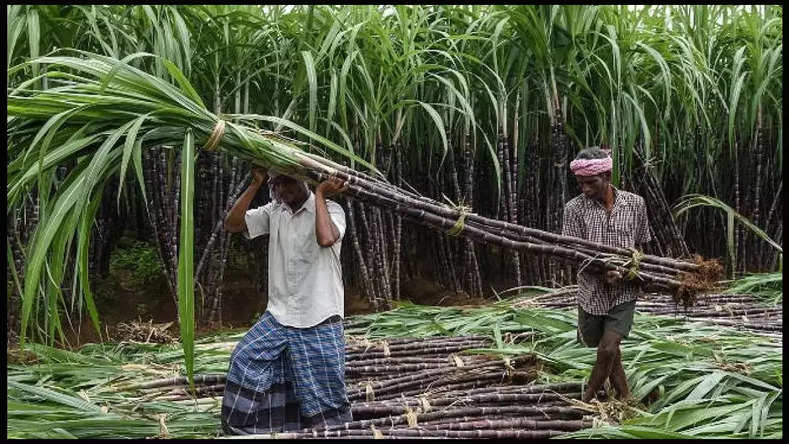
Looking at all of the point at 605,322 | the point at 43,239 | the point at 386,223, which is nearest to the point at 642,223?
the point at 605,322

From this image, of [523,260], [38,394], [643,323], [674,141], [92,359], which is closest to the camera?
[38,394]

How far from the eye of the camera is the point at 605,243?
277 centimetres

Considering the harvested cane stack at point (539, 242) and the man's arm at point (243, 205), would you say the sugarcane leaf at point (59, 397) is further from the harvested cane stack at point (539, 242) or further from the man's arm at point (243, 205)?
the harvested cane stack at point (539, 242)

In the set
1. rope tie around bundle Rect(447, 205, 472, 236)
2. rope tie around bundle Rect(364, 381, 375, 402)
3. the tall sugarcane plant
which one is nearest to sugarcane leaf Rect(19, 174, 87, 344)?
the tall sugarcane plant

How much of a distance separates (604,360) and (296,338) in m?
0.97

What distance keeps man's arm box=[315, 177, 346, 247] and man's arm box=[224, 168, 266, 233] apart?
0.61 ft

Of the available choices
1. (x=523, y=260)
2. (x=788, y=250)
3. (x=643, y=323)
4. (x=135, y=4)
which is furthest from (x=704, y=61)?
(x=135, y=4)

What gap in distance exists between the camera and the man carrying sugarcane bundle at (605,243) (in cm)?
269

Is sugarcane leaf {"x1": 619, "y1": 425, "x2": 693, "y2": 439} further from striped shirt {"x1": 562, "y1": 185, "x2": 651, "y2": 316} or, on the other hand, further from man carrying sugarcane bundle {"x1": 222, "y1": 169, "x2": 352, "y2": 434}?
man carrying sugarcane bundle {"x1": 222, "y1": 169, "x2": 352, "y2": 434}

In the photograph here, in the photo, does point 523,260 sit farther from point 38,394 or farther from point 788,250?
point 38,394

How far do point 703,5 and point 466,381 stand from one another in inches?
136

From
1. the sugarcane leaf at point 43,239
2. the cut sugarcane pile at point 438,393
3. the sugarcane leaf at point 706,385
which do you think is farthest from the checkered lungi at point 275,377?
the sugarcane leaf at point 706,385

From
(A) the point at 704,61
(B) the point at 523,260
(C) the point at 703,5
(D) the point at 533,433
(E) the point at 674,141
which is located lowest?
(D) the point at 533,433

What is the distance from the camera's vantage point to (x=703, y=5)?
5.33 metres
